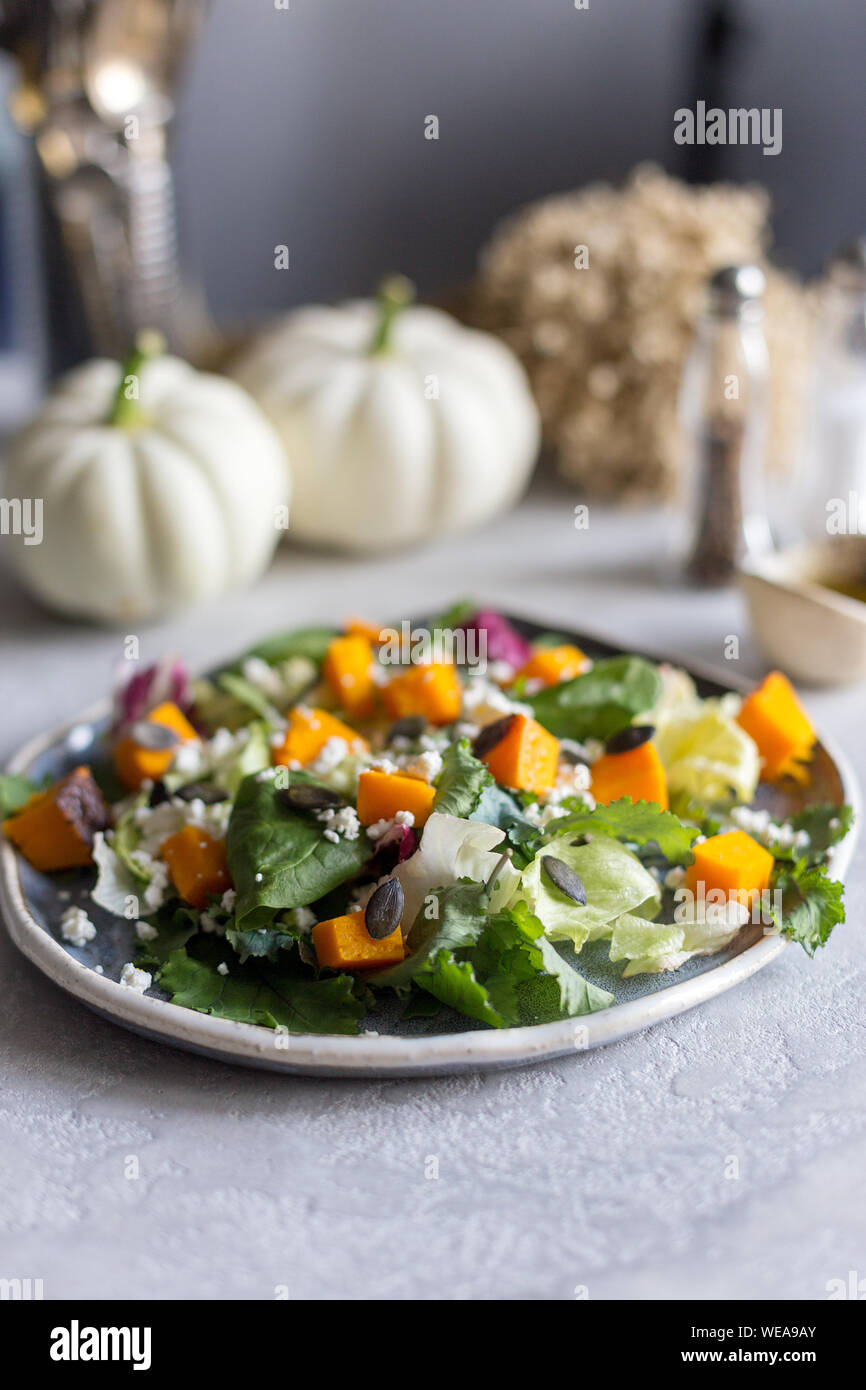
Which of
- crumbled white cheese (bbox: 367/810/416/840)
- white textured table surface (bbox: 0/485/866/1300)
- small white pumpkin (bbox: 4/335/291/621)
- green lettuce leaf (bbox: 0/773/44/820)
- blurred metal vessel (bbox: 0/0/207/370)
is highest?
blurred metal vessel (bbox: 0/0/207/370)

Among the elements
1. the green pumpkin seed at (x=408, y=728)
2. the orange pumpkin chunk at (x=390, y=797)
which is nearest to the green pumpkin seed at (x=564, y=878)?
the orange pumpkin chunk at (x=390, y=797)

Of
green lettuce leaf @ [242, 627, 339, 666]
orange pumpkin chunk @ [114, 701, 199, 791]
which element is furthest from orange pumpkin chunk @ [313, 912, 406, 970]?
green lettuce leaf @ [242, 627, 339, 666]

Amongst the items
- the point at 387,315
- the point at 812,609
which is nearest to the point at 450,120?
the point at 387,315

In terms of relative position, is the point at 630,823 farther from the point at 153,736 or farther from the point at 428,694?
the point at 153,736

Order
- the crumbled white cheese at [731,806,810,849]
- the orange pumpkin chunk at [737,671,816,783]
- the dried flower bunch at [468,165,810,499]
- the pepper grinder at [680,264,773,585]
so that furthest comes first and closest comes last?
the dried flower bunch at [468,165,810,499] < the pepper grinder at [680,264,773,585] < the orange pumpkin chunk at [737,671,816,783] < the crumbled white cheese at [731,806,810,849]

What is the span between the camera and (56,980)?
1.09 m

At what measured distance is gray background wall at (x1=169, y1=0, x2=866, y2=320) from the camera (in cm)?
266

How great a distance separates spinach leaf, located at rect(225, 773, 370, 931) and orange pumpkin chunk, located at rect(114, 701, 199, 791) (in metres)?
0.22

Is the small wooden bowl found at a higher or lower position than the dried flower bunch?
lower

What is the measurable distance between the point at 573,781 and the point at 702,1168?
36cm

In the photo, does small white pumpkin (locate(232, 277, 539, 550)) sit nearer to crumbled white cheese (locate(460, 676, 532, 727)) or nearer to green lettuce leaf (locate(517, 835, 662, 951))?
crumbled white cheese (locate(460, 676, 532, 727))

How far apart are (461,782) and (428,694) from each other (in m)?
0.22

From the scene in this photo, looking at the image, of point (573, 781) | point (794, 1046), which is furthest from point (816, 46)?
point (794, 1046)
